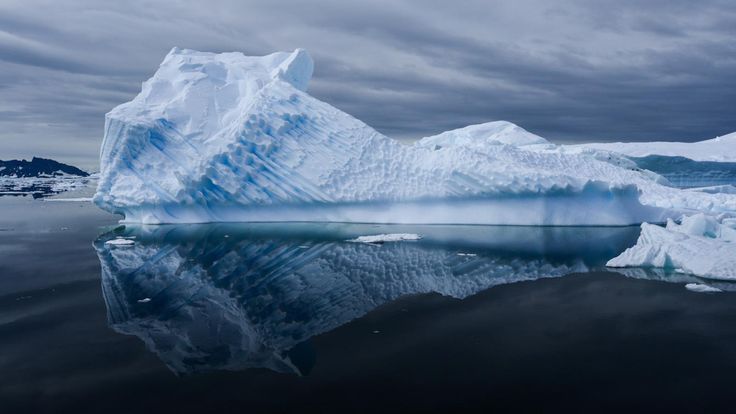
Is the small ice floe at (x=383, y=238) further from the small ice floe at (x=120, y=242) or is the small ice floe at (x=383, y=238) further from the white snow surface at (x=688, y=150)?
the white snow surface at (x=688, y=150)

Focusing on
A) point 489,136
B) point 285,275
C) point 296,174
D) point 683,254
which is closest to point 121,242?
point 296,174

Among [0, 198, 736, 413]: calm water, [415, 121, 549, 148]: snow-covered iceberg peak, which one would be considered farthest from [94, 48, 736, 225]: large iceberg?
[415, 121, 549, 148]: snow-covered iceberg peak

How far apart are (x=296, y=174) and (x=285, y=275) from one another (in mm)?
6241

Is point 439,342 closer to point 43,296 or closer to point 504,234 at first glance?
point 43,296

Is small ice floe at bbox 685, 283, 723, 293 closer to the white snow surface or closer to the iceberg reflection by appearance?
the iceberg reflection

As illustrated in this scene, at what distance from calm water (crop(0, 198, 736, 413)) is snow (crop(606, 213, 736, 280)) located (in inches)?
13.7

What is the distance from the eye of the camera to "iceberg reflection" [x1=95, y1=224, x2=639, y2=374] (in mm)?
5195

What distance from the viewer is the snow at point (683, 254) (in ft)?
24.1

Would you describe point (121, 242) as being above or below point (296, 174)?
below

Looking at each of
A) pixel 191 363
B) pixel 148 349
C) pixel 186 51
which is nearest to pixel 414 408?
pixel 191 363

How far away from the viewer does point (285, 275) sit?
802 centimetres

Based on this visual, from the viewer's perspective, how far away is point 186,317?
19.5 ft

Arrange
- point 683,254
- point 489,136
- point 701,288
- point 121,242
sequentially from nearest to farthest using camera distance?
point 701,288, point 683,254, point 121,242, point 489,136

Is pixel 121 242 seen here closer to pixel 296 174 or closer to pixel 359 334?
pixel 296 174
